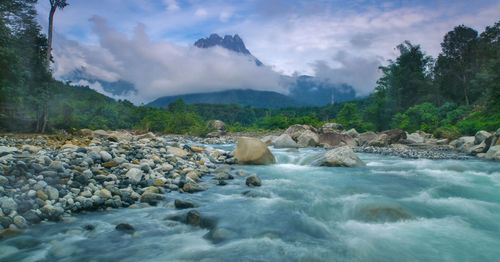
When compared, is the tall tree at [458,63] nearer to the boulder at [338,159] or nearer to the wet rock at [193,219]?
the boulder at [338,159]

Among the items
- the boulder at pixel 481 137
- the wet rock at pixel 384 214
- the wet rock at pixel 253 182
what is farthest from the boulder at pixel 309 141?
the wet rock at pixel 384 214

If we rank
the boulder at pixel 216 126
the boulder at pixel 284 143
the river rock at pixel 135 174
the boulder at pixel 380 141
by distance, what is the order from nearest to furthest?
the river rock at pixel 135 174
the boulder at pixel 284 143
the boulder at pixel 380 141
the boulder at pixel 216 126

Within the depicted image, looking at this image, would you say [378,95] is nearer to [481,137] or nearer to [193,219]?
[481,137]

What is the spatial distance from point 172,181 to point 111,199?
6.18 feet

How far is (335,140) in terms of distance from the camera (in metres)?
21.8

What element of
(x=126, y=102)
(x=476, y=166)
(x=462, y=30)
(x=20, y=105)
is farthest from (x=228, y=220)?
(x=126, y=102)

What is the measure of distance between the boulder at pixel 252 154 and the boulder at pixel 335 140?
11220 mm

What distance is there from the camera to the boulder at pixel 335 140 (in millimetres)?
21672

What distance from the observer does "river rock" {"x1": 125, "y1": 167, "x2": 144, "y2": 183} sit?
6.45 m

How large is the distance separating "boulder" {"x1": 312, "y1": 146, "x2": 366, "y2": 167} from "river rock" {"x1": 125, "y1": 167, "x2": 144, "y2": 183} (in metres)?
6.99

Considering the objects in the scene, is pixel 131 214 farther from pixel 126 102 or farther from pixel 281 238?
pixel 126 102

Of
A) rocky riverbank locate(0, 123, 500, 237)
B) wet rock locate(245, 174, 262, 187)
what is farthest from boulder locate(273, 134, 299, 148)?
wet rock locate(245, 174, 262, 187)

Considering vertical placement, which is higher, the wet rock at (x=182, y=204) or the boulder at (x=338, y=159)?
the boulder at (x=338, y=159)

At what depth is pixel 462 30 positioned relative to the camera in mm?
36844
